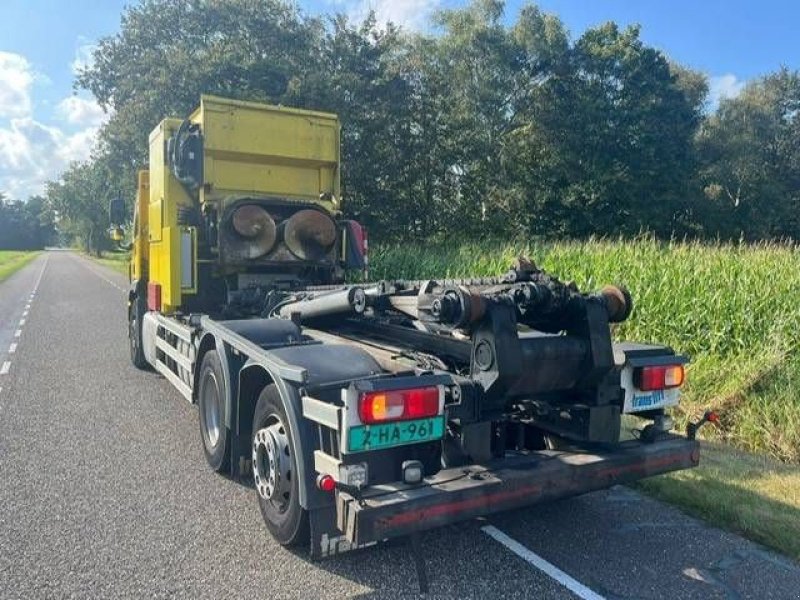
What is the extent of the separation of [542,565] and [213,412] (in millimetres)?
2853

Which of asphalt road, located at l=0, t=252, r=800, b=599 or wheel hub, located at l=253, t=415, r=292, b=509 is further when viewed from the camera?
wheel hub, located at l=253, t=415, r=292, b=509

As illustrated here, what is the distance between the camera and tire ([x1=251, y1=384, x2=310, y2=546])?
3.59 m

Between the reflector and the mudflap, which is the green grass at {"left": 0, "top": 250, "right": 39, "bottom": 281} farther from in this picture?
the mudflap

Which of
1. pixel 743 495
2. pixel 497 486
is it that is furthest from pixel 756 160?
pixel 497 486

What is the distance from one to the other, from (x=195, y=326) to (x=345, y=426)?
3401mm

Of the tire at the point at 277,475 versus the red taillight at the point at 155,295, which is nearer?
the tire at the point at 277,475

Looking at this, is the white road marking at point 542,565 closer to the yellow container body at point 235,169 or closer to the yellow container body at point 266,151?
the yellow container body at point 235,169

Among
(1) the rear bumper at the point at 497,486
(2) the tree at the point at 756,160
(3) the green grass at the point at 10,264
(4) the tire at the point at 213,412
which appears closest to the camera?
(1) the rear bumper at the point at 497,486

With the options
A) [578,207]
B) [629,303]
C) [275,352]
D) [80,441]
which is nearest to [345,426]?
[275,352]

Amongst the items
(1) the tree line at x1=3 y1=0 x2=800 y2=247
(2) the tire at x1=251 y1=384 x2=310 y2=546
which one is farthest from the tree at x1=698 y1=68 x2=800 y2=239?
(2) the tire at x1=251 y1=384 x2=310 y2=546

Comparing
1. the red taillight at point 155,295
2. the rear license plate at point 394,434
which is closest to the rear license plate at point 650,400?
the rear license plate at point 394,434

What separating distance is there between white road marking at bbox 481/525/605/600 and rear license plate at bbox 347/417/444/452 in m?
0.99

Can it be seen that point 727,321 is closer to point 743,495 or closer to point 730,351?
point 730,351

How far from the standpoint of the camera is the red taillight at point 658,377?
4078 mm
